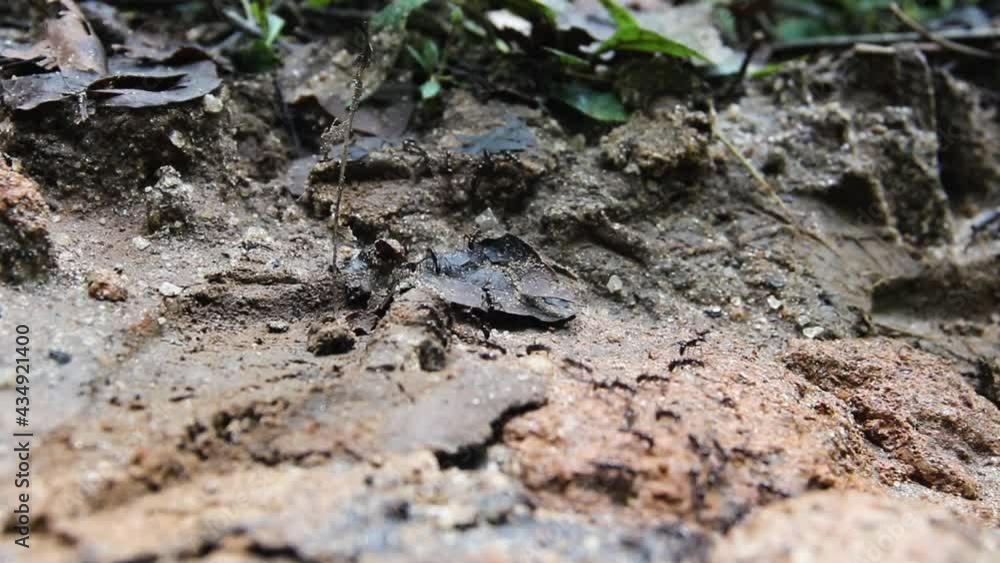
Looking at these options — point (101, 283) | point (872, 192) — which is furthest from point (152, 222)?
point (872, 192)

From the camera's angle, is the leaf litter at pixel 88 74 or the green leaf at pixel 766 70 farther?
the green leaf at pixel 766 70

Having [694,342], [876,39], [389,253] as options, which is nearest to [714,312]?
[694,342]

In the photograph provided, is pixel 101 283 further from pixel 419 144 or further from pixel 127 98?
pixel 419 144

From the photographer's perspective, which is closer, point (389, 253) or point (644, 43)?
point (389, 253)

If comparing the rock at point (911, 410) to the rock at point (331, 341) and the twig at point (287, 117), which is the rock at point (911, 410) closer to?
the rock at point (331, 341)

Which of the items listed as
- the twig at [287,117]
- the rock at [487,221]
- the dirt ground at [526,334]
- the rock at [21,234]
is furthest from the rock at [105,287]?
the rock at [487,221]

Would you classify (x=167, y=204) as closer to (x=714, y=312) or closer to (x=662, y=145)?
(x=662, y=145)

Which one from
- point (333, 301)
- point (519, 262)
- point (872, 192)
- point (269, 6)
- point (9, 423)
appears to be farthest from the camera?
point (269, 6)
